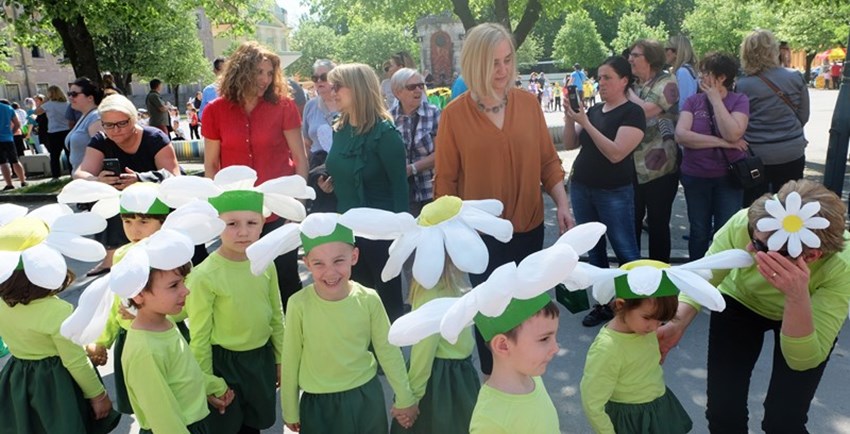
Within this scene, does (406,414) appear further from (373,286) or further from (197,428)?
(373,286)

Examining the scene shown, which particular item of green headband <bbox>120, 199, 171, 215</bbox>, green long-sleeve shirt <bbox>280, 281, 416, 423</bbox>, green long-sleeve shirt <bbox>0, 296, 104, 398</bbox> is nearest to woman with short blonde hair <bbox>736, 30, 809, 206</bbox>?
green long-sleeve shirt <bbox>280, 281, 416, 423</bbox>

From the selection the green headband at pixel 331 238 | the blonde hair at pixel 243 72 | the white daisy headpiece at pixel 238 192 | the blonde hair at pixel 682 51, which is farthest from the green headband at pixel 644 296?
the blonde hair at pixel 682 51

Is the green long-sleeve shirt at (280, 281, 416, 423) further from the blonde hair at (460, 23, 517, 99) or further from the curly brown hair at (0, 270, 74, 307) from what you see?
the blonde hair at (460, 23, 517, 99)

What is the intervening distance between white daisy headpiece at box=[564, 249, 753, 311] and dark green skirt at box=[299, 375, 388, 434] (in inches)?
39.4

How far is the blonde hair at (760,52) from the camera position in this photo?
507 centimetres

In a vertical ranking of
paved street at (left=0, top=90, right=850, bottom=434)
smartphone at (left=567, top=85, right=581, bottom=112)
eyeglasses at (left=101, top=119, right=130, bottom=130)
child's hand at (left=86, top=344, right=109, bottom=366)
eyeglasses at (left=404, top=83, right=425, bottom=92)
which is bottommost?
paved street at (left=0, top=90, right=850, bottom=434)

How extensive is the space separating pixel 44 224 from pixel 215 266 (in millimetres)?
704

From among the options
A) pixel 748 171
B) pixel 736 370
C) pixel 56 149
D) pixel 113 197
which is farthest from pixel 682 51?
pixel 56 149

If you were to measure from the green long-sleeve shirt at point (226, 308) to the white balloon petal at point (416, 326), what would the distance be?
1.20 m

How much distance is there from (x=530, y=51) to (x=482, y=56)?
56.6m

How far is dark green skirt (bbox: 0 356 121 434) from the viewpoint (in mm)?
2764

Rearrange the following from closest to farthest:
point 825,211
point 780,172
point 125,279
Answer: point 125,279 → point 825,211 → point 780,172

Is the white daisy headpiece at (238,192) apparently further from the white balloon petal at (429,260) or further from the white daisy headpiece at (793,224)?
the white daisy headpiece at (793,224)

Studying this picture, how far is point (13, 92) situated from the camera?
44625 millimetres
